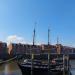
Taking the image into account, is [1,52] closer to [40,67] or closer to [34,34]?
[34,34]

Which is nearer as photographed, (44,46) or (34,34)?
(34,34)

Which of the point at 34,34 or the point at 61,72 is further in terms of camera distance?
the point at 34,34

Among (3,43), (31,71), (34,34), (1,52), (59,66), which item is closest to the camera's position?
(31,71)

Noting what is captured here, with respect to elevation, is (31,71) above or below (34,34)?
below

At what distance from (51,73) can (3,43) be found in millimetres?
109083

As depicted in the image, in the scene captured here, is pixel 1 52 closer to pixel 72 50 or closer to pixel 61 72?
pixel 72 50

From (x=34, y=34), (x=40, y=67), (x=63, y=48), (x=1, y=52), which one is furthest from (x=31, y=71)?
(x=63, y=48)

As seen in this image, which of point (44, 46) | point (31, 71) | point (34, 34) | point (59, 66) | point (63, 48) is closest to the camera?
point (31, 71)

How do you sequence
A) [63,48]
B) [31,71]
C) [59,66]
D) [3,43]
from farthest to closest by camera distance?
[63,48] → [3,43] → [59,66] → [31,71]

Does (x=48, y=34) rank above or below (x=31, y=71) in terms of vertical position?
above

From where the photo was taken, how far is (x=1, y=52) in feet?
442

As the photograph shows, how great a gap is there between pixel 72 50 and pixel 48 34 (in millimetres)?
79217

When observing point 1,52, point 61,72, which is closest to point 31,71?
point 61,72

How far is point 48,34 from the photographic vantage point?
105688mm
